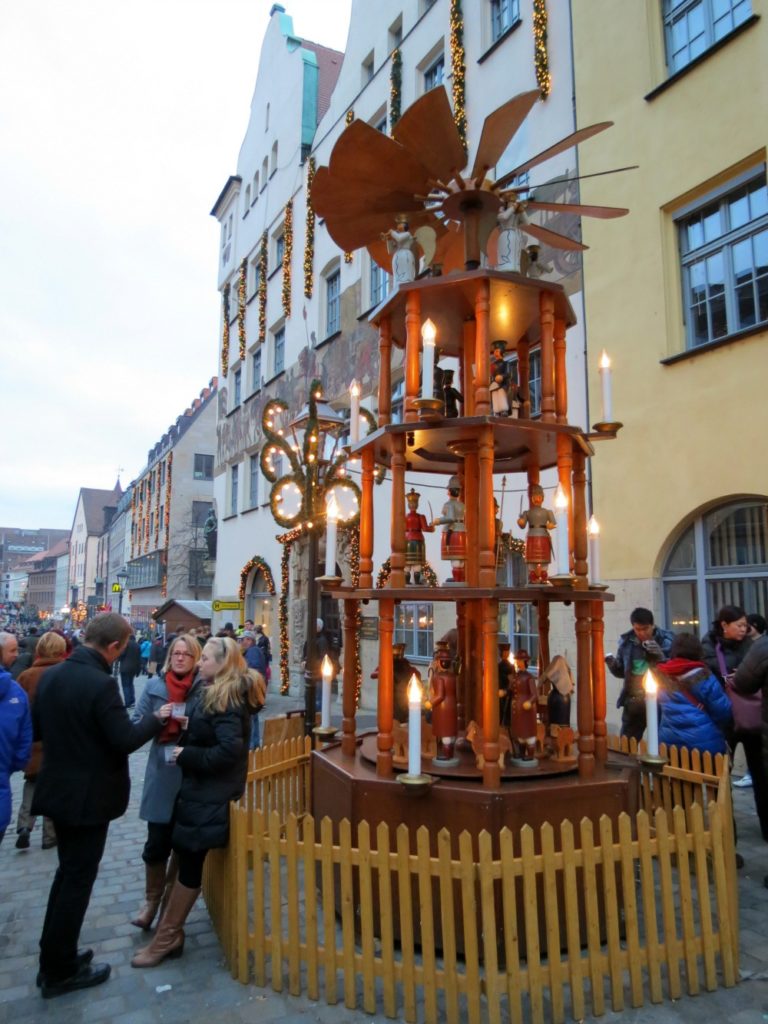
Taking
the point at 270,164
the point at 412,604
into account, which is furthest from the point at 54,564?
the point at 412,604

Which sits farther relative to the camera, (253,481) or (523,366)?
(253,481)

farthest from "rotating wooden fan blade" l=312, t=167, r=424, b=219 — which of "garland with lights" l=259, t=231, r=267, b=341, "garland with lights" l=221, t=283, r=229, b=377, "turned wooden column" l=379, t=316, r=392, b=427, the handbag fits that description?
"garland with lights" l=221, t=283, r=229, b=377

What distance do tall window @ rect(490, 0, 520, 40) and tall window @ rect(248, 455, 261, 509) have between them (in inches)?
550

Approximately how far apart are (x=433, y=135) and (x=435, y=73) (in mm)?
12479

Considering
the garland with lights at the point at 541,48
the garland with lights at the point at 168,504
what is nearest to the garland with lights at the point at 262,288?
the garland with lights at the point at 541,48

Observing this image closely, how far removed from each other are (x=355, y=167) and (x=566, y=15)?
900cm

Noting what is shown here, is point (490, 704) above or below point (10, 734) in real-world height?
above

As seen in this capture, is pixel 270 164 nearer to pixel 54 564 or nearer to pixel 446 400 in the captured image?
pixel 446 400

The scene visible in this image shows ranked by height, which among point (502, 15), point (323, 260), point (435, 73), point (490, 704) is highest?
point (435, 73)

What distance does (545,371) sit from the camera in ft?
14.8

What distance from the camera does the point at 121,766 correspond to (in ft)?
12.5

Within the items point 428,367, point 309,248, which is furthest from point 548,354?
point 309,248

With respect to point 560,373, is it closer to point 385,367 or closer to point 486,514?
point 385,367

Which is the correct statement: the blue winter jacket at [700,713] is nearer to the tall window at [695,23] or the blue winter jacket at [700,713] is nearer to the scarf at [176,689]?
the scarf at [176,689]
